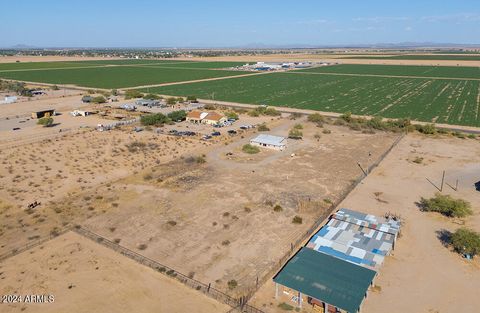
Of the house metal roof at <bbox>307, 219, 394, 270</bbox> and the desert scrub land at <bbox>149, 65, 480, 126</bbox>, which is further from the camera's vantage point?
the desert scrub land at <bbox>149, 65, 480, 126</bbox>

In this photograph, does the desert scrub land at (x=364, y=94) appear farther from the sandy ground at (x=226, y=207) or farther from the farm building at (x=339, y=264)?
the farm building at (x=339, y=264)

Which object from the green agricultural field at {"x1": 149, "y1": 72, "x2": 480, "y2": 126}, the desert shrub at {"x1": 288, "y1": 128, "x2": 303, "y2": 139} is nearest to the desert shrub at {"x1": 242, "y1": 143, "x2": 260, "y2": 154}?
the desert shrub at {"x1": 288, "y1": 128, "x2": 303, "y2": 139}

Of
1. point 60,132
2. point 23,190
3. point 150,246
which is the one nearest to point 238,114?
point 60,132

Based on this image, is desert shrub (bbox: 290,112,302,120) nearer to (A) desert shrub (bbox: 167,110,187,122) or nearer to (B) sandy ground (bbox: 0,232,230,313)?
(A) desert shrub (bbox: 167,110,187,122)

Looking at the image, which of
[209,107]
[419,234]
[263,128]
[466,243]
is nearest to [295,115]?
[263,128]

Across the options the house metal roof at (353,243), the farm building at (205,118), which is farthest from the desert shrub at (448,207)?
the farm building at (205,118)

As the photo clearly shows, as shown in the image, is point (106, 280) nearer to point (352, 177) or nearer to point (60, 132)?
point (352, 177)
